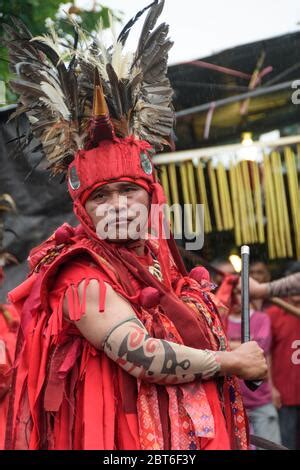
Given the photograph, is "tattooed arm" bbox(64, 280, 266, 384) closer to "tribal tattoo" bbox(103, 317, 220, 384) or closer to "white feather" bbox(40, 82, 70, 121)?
"tribal tattoo" bbox(103, 317, 220, 384)

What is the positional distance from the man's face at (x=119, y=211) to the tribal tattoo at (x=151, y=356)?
0.43 m

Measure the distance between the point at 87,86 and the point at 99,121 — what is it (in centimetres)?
28

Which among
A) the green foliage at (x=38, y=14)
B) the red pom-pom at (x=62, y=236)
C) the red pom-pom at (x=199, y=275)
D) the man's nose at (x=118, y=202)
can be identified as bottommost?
the red pom-pom at (x=199, y=275)

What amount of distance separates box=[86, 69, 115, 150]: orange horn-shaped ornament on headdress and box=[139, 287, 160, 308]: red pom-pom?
2.23 feet

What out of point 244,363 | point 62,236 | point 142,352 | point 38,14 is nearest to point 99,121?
point 62,236

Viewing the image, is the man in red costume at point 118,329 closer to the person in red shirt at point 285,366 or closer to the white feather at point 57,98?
the white feather at point 57,98

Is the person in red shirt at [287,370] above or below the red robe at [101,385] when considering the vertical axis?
above

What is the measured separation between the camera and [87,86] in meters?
4.32

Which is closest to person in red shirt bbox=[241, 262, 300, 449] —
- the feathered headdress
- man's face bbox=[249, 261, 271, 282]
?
man's face bbox=[249, 261, 271, 282]

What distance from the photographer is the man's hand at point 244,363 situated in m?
3.91

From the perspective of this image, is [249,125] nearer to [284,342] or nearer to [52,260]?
[284,342]

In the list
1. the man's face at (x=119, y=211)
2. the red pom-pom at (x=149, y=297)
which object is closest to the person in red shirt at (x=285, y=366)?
the man's face at (x=119, y=211)

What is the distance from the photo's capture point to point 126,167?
4.15 metres
